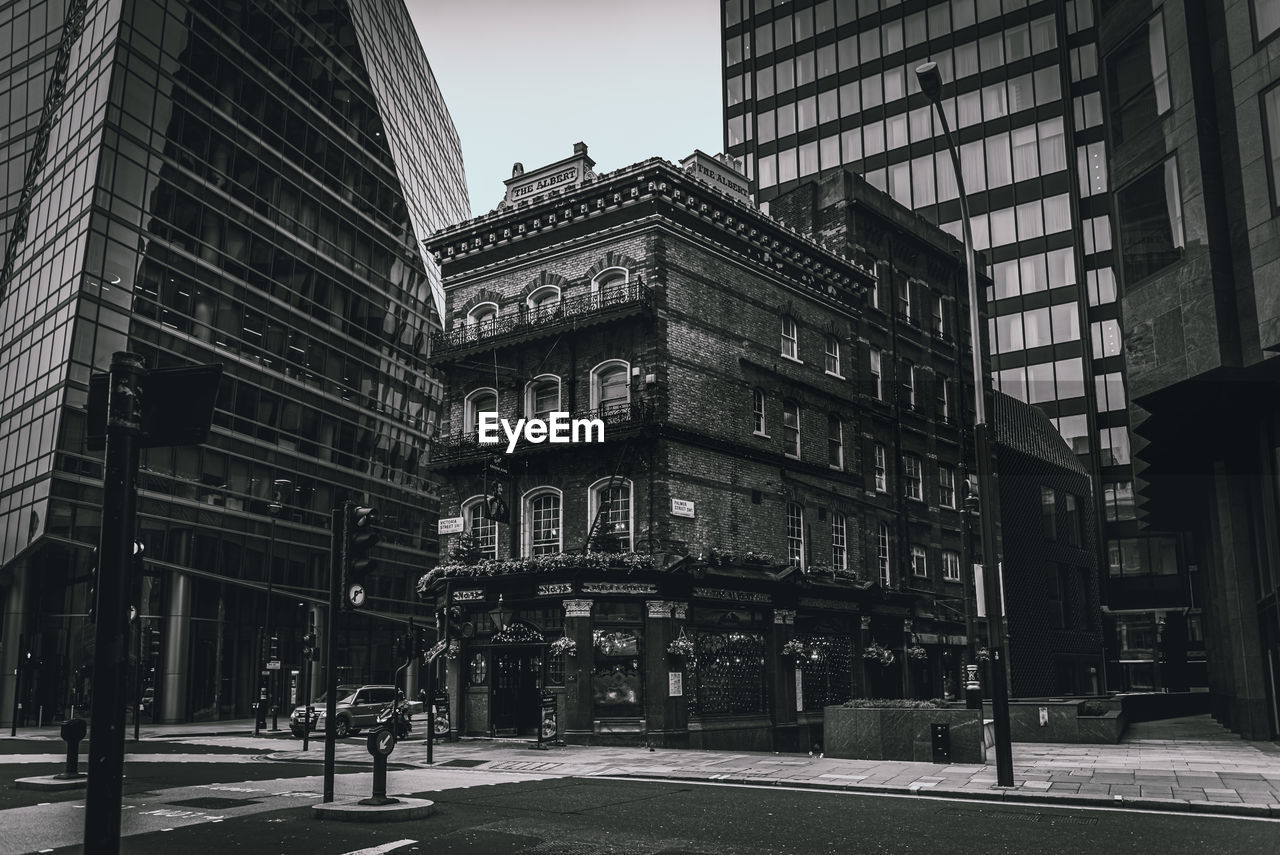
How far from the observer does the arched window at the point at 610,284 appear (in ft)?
103

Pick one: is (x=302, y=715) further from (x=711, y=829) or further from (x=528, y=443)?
(x=711, y=829)

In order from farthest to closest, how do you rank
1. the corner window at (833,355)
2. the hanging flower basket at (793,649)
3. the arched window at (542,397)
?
the corner window at (833,355)
the arched window at (542,397)
the hanging flower basket at (793,649)

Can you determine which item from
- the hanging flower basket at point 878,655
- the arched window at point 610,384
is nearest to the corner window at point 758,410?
the arched window at point 610,384

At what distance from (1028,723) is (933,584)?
16.0 m

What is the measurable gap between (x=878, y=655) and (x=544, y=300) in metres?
16.3

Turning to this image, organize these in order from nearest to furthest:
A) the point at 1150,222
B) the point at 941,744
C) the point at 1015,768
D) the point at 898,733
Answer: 1. the point at 1015,768
2. the point at 941,744
3. the point at 898,733
4. the point at 1150,222

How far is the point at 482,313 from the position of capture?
35.4 meters

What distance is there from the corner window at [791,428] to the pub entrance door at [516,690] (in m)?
10.7

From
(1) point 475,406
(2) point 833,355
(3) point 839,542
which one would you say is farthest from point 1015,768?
(2) point 833,355

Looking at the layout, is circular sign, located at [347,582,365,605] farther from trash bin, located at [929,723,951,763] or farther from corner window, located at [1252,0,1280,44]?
corner window, located at [1252,0,1280,44]

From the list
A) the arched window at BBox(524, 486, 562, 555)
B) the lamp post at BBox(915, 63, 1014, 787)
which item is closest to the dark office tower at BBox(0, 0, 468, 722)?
the arched window at BBox(524, 486, 562, 555)

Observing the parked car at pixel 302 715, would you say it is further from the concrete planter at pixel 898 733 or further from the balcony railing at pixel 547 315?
the concrete planter at pixel 898 733

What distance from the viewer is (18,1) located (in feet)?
175

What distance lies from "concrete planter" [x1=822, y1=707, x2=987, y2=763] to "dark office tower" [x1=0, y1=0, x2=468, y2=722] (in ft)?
68.9
